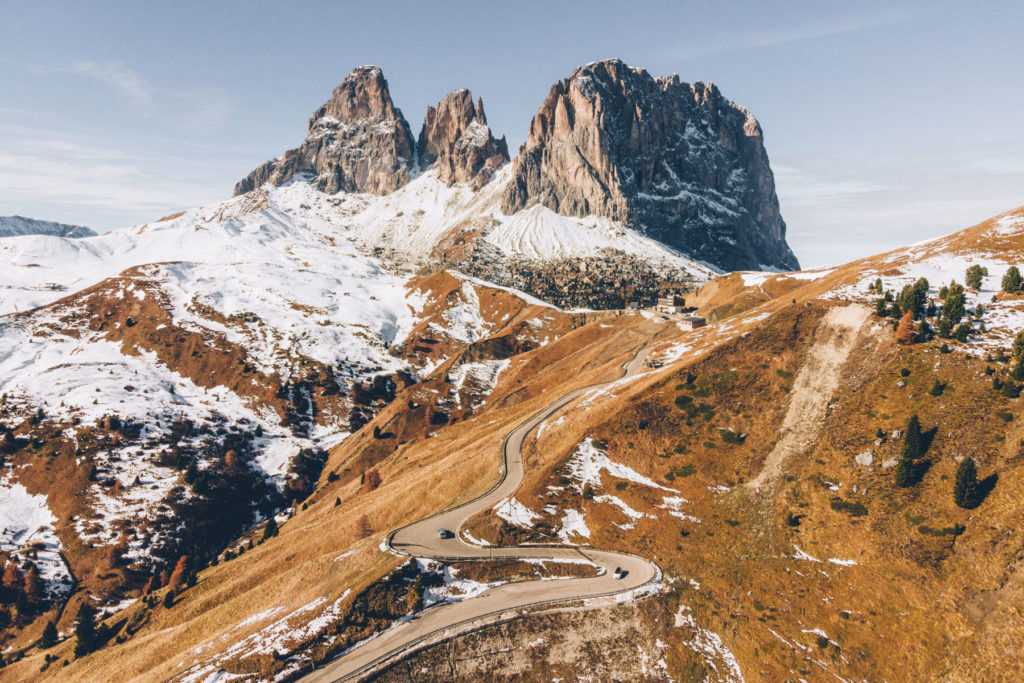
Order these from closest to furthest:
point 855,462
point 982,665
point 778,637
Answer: point 982,665 → point 778,637 → point 855,462

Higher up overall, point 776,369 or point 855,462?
point 776,369

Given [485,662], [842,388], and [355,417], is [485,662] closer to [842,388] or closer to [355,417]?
[842,388]

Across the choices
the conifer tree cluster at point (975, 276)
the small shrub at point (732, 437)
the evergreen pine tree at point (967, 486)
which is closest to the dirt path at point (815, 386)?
the small shrub at point (732, 437)

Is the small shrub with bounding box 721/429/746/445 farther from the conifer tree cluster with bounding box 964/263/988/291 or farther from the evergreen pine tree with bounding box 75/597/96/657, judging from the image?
the evergreen pine tree with bounding box 75/597/96/657

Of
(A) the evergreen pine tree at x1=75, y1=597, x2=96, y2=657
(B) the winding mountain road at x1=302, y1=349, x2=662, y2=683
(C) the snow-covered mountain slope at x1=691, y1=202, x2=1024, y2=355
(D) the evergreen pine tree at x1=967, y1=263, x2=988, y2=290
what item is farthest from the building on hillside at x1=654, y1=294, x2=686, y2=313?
(A) the evergreen pine tree at x1=75, y1=597, x2=96, y2=657

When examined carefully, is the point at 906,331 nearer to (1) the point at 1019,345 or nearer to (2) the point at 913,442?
(1) the point at 1019,345

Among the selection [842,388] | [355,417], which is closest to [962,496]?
[842,388]

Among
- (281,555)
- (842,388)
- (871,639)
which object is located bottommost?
(281,555)
